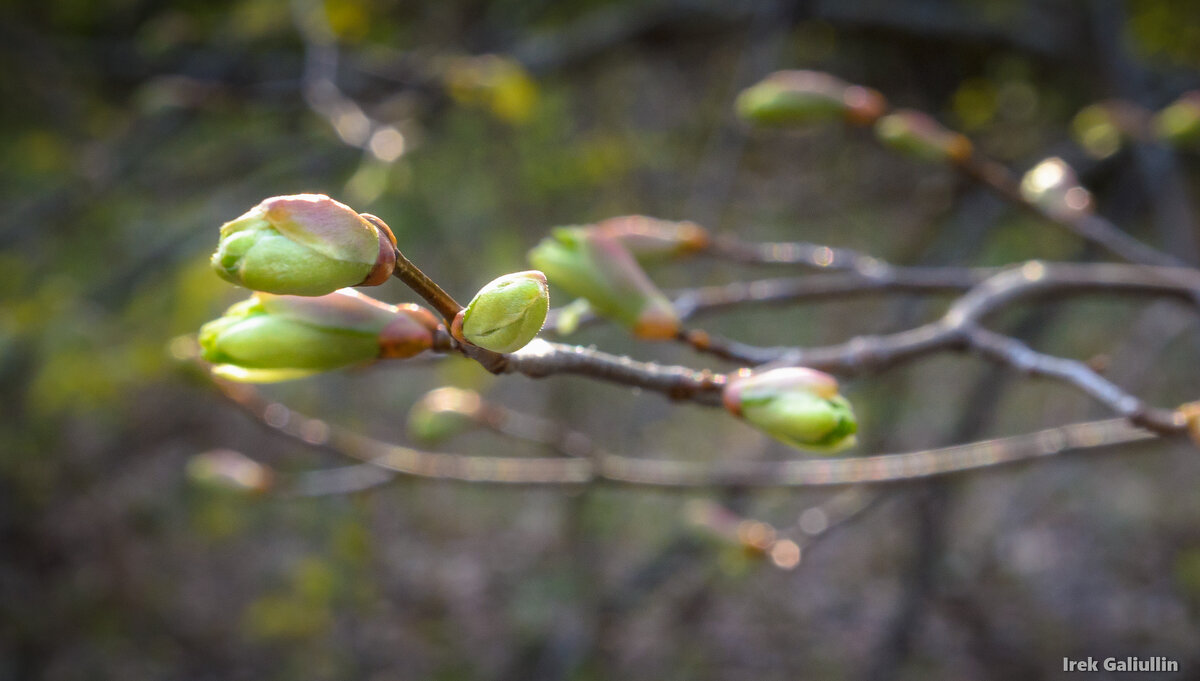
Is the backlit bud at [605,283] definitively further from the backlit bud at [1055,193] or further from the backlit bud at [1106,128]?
the backlit bud at [1106,128]

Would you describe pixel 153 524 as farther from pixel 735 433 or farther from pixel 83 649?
pixel 735 433

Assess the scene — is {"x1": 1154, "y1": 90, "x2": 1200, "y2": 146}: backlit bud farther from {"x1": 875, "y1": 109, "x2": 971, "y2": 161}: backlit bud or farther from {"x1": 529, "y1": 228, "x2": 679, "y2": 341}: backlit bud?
{"x1": 529, "y1": 228, "x2": 679, "y2": 341}: backlit bud

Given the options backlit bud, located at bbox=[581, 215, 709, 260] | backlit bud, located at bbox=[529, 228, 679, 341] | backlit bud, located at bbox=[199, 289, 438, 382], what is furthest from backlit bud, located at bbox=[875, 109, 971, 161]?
backlit bud, located at bbox=[199, 289, 438, 382]

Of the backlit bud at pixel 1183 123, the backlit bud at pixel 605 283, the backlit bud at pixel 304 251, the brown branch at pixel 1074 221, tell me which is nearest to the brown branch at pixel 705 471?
the brown branch at pixel 1074 221

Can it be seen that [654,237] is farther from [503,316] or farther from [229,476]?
[229,476]

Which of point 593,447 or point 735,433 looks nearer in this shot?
point 593,447

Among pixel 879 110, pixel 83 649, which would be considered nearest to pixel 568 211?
pixel 879 110

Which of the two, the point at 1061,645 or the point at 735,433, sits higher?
the point at 735,433
